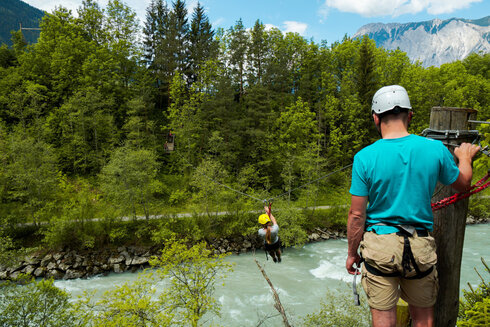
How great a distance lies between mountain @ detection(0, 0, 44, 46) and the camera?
140m

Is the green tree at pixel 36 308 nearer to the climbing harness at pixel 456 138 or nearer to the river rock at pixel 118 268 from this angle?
the river rock at pixel 118 268

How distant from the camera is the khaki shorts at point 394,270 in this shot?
174 cm

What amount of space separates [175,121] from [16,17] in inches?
7355

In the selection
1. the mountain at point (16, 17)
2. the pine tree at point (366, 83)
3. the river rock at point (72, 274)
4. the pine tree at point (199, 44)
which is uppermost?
the mountain at point (16, 17)

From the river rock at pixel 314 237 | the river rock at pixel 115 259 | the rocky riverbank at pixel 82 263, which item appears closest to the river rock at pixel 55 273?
the rocky riverbank at pixel 82 263

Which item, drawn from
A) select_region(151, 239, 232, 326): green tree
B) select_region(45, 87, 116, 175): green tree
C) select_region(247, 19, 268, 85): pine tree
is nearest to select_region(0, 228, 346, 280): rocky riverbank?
select_region(151, 239, 232, 326): green tree

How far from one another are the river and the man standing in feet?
36.9

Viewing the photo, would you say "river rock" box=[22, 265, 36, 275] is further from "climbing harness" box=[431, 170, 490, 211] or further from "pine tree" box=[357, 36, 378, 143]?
"pine tree" box=[357, 36, 378, 143]

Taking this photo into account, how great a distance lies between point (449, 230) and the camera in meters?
2.33

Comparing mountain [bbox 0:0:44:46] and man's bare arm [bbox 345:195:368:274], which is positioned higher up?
mountain [bbox 0:0:44:46]

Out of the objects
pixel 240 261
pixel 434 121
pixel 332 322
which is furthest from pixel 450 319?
pixel 240 261

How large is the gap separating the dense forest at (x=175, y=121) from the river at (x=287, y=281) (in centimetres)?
225

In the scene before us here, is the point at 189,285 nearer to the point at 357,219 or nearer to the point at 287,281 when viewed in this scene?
the point at 287,281

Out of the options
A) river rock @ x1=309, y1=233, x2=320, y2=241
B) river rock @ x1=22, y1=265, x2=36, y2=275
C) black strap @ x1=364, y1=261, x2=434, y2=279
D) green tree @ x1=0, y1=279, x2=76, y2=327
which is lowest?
river rock @ x1=22, y1=265, x2=36, y2=275
